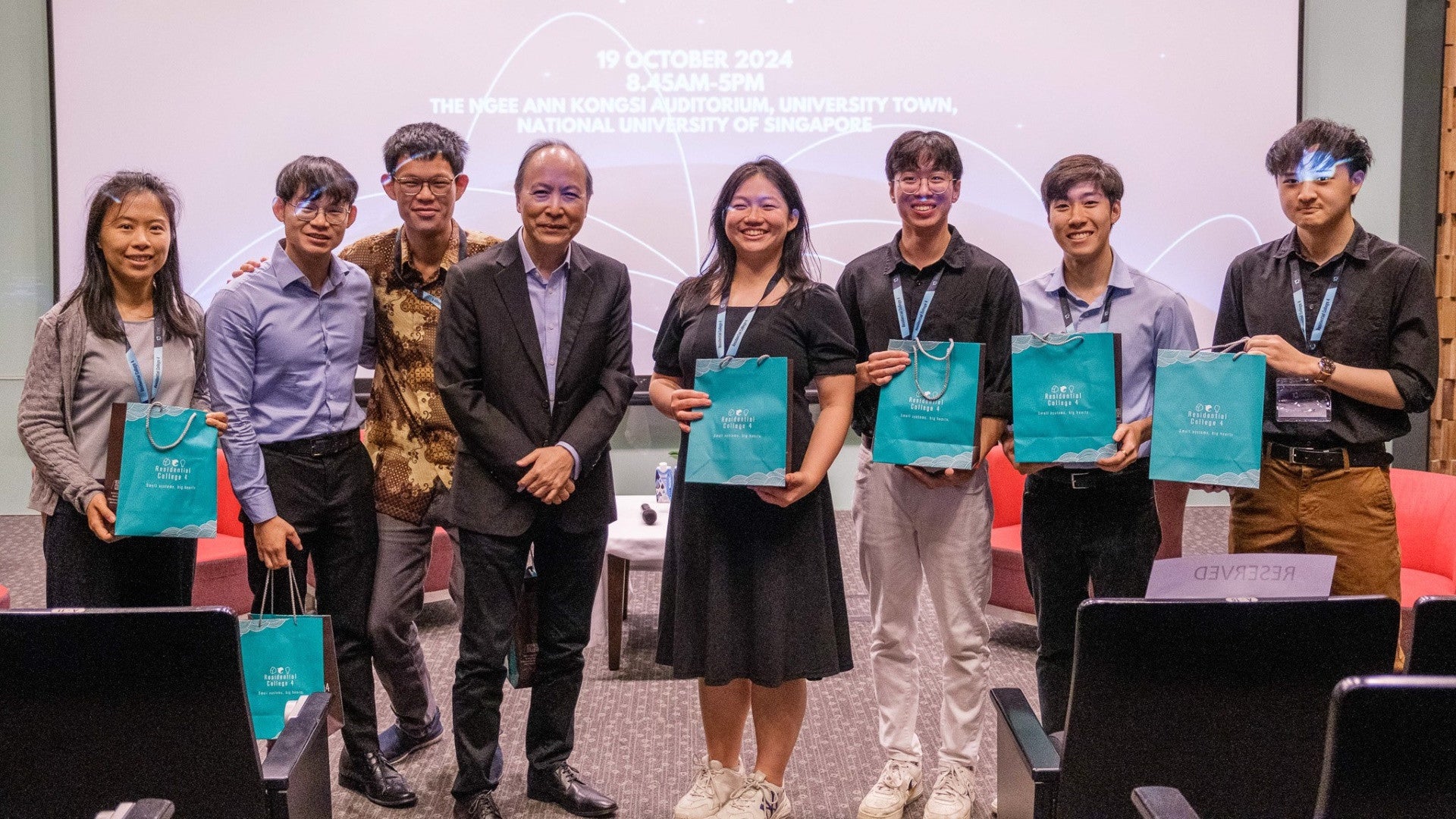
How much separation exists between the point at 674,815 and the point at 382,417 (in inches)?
49.9

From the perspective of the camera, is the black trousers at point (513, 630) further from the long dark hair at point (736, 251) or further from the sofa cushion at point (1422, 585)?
the sofa cushion at point (1422, 585)

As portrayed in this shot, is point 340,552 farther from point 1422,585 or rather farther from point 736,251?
point 1422,585

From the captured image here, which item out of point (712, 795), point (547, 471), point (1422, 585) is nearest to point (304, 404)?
point (547, 471)

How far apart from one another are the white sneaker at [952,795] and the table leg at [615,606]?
1594 mm

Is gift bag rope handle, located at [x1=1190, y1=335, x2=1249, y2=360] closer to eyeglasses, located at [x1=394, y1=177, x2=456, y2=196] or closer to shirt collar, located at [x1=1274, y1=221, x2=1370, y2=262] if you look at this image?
shirt collar, located at [x1=1274, y1=221, x2=1370, y2=262]

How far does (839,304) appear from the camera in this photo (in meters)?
2.55

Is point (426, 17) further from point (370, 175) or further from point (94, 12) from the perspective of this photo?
point (94, 12)

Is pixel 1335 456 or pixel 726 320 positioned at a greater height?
pixel 726 320

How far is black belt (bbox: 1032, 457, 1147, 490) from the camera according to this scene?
2.57 meters

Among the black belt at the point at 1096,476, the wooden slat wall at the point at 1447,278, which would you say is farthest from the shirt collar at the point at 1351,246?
the wooden slat wall at the point at 1447,278

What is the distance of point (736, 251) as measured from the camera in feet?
8.56

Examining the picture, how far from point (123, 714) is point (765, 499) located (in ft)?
4.23

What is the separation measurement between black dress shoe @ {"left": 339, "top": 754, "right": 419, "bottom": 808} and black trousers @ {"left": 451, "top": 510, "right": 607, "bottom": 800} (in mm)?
274

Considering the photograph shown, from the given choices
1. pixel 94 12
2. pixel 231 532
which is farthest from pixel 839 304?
pixel 94 12
